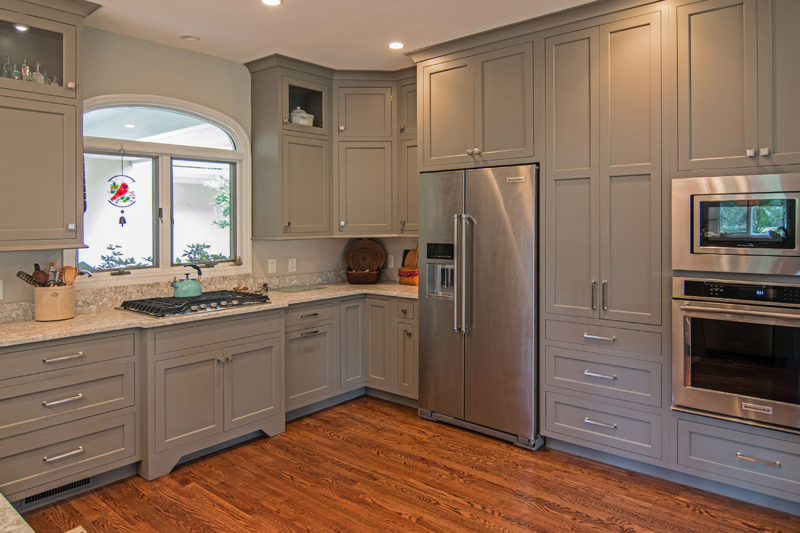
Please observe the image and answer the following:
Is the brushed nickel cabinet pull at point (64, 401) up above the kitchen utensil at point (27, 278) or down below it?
below

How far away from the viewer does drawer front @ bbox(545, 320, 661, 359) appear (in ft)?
9.74

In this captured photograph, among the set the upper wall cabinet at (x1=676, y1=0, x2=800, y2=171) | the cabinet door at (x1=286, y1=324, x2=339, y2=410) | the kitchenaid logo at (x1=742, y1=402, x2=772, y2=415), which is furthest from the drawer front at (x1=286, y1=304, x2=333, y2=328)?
the kitchenaid logo at (x1=742, y1=402, x2=772, y2=415)

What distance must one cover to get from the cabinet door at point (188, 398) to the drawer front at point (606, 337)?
6.58 feet

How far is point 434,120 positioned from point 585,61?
3.50 ft

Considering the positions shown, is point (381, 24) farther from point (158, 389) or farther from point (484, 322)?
point (158, 389)

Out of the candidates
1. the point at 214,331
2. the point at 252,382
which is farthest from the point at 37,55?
the point at 252,382

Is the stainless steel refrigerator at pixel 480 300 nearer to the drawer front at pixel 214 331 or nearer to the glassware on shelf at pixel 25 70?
the drawer front at pixel 214 331

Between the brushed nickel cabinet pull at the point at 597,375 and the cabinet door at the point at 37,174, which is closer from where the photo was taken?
the cabinet door at the point at 37,174

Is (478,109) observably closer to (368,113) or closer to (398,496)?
(368,113)

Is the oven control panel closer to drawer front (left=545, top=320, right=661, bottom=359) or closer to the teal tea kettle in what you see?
drawer front (left=545, top=320, right=661, bottom=359)

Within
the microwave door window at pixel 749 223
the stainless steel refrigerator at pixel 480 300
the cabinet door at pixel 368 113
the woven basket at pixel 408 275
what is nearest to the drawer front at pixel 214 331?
the stainless steel refrigerator at pixel 480 300

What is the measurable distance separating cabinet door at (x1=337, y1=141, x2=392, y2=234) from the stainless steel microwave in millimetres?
2255

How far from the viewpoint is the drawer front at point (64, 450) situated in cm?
257

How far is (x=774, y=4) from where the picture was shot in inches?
100
